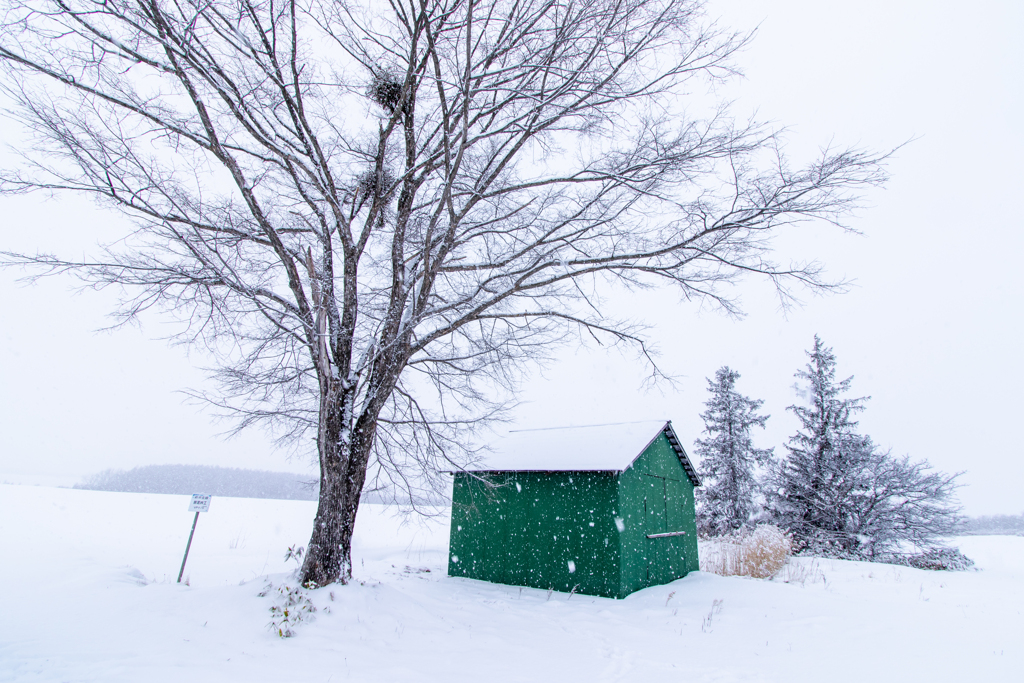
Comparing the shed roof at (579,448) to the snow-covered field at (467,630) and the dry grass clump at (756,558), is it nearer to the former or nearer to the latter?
the dry grass clump at (756,558)

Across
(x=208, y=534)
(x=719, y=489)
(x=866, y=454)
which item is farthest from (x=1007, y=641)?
(x=208, y=534)

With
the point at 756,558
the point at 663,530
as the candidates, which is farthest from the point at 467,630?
the point at 756,558

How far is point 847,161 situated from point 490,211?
5108mm

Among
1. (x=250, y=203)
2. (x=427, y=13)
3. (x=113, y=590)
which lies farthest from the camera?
(x=250, y=203)

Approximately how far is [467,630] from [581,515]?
4.42 m

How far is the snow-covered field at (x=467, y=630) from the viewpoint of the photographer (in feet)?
14.6

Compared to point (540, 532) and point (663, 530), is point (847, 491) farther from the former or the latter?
point (540, 532)

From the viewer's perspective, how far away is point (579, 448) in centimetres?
1155

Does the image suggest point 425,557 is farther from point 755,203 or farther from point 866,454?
point 866,454

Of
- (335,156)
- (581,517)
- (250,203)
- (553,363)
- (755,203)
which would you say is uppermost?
(335,156)

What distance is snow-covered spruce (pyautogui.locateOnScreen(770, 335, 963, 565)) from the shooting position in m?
18.4

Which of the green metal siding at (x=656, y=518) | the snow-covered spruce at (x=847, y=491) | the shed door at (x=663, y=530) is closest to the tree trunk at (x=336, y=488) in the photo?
the green metal siding at (x=656, y=518)

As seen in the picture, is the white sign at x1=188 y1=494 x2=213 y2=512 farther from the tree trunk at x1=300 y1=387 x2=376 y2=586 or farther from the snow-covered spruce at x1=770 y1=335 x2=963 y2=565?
the snow-covered spruce at x1=770 y1=335 x2=963 y2=565

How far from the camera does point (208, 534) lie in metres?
15.8
